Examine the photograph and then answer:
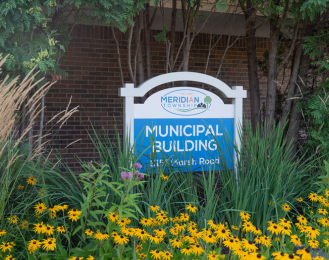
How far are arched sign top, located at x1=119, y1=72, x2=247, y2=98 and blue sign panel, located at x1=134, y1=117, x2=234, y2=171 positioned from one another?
277 millimetres

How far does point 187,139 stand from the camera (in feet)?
11.9

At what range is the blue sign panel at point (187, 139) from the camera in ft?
11.3

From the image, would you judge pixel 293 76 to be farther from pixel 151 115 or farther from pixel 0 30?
pixel 0 30

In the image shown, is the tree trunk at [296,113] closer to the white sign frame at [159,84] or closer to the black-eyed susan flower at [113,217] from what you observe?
the white sign frame at [159,84]

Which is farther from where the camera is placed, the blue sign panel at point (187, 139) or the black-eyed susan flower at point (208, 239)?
the blue sign panel at point (187, 139)

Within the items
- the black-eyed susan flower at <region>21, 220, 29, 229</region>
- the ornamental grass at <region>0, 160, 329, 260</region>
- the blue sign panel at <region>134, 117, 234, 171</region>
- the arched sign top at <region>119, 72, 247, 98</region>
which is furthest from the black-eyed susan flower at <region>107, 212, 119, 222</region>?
the arched sign top at <region>119, 72, 247, 98</region>

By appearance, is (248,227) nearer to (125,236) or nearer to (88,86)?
(125,236)

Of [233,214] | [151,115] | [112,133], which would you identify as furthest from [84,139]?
[233,214]

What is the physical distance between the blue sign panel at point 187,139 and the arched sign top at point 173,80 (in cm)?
28

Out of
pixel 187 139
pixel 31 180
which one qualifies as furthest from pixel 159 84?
pixel 31 180

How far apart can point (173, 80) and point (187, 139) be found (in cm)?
64

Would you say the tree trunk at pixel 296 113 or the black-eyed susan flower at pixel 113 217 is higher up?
the tree trunk at pixel 296 113

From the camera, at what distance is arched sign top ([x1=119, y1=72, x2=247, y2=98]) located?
135 inches

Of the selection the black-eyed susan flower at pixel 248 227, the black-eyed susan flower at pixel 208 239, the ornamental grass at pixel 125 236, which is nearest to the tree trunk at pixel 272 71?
the ornamental grass at pixel 125 236
